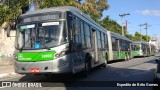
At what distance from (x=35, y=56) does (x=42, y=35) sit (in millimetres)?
889

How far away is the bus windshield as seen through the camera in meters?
12.3

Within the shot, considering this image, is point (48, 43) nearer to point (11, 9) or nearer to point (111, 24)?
point (11, 9)

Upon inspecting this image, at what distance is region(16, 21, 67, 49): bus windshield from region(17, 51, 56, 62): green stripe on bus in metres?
0.27

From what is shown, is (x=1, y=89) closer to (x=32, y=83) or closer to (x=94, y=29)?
(x=32, y=83)

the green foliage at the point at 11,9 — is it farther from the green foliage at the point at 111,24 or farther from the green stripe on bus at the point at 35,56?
the green foliage at the point at 111,24

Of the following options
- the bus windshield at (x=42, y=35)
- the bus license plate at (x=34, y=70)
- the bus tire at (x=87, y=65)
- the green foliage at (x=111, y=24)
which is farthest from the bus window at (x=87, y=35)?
the green foliage at (x=111, y=24)

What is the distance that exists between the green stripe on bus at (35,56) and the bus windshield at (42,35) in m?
0.27

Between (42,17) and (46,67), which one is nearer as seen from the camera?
(46,67)

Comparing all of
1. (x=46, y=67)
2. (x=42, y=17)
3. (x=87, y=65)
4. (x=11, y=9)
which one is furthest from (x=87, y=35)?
(x=11, y=9)

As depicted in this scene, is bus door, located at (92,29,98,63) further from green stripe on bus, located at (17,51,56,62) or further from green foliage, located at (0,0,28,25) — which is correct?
green foliage, located at (0,0,28,25)

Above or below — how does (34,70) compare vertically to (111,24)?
below

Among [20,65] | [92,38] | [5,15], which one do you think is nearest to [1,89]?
[20,65]

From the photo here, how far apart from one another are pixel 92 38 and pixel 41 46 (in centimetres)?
586

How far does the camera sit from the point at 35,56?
40.3ft
